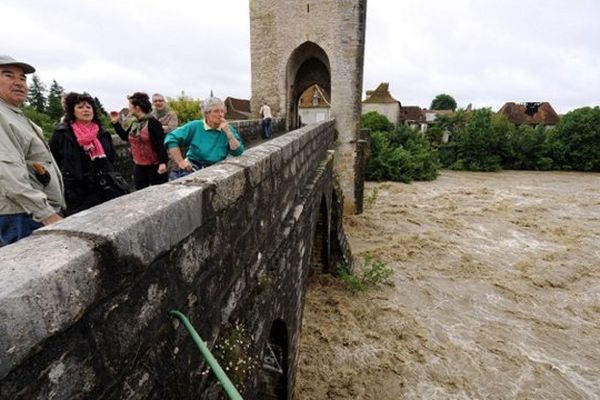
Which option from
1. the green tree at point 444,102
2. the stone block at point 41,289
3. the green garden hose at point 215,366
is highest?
the green tree at point 444,102

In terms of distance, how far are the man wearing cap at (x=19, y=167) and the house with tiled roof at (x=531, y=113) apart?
48212 mm

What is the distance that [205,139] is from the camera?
3166 mm

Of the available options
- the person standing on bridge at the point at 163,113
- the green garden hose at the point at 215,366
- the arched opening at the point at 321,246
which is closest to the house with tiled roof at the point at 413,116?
the arched opening at the point at 321,246

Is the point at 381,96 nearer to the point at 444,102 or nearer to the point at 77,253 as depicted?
the point at 444,102

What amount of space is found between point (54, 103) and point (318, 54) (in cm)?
2943

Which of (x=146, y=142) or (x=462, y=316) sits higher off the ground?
(x=146, y=142)

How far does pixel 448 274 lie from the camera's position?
35.3ft

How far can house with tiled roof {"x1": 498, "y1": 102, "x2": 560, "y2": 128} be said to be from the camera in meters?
41.4

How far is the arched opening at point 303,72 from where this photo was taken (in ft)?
50.6

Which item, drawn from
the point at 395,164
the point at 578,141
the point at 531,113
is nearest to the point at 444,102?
the point at 531,113

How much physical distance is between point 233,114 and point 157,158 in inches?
1379

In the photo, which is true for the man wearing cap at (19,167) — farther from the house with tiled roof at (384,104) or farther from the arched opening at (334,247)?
the house with tiled roof at (384,104)

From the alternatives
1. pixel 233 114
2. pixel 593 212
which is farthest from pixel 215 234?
pixel 233 114

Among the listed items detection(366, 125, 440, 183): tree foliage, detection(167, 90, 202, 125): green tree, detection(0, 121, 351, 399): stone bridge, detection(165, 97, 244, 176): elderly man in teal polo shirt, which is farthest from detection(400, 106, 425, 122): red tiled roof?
detection(0, 121, 351, 399): stone bridge
